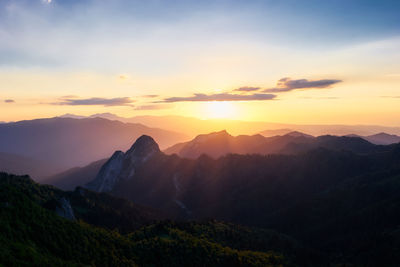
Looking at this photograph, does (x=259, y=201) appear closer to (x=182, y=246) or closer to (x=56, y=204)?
(x=182, y=246)

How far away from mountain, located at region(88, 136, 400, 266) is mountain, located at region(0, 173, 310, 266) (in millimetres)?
20730

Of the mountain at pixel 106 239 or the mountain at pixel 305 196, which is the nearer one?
the mountain at pixel 106 239

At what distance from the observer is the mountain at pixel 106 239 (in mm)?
37438

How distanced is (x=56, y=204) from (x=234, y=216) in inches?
3907

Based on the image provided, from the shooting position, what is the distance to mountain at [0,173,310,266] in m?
37.4

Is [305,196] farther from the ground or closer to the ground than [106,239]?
closer to the ground

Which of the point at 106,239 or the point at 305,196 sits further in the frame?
the point at 305,196

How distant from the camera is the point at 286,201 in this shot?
15000 centimetres

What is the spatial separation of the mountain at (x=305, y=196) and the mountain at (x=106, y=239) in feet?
68.0

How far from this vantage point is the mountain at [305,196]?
9862cm

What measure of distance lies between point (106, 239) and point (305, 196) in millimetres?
124702

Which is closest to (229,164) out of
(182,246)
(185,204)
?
(185,204)

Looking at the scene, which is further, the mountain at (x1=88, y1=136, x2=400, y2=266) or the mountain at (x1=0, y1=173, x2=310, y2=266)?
the mountain at (x1=88, y1=136, x2=400, y2=266)

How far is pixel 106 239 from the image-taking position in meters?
52.4
